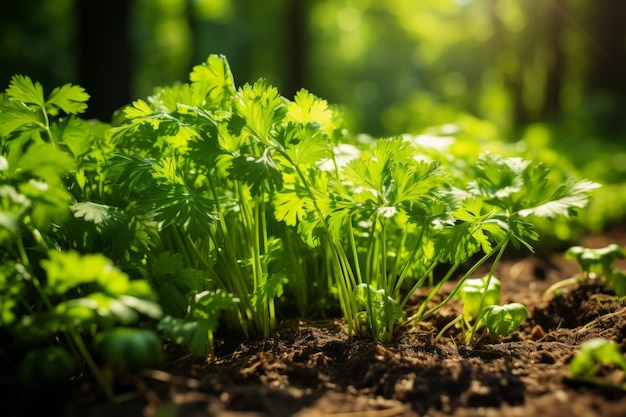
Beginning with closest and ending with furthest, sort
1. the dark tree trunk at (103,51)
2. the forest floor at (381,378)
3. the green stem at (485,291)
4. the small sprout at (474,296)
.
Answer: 1. the forest floor at (381,378)
2. the green stem at (485,291)
3. the small sprout at (474,296)
4. the dark tree trunk at (103,51)

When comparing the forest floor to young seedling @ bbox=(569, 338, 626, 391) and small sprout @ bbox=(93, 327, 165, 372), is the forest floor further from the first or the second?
small sprout @ bbox=(93, 327, 165, 372)

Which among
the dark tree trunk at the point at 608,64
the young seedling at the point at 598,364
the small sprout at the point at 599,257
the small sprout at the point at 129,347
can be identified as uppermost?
the dark tree trunk at the point at 608,64

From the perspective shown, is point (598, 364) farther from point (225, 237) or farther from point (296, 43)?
point (296, 43)

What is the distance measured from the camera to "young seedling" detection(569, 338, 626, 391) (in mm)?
1394

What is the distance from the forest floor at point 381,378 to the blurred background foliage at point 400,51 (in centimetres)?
122

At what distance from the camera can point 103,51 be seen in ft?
18.0

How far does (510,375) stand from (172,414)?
98 cm

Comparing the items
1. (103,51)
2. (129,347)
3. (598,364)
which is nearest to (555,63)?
(103,51)

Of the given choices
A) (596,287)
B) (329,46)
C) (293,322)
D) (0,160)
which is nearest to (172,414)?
(0,160)

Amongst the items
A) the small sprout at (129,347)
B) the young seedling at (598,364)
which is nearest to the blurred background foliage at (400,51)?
the young seedling at (598,364)

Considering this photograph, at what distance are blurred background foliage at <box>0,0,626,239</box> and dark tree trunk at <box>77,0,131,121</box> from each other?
1 centimetres

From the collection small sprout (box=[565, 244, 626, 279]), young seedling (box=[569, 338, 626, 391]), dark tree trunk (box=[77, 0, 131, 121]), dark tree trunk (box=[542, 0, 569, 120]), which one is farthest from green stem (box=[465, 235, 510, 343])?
dark tree trunk (box=[542, 0, 569, 120])

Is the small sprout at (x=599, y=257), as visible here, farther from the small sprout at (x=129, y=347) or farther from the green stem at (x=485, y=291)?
the small sprout at (x=129, y=347)

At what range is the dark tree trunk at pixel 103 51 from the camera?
5434 mm
